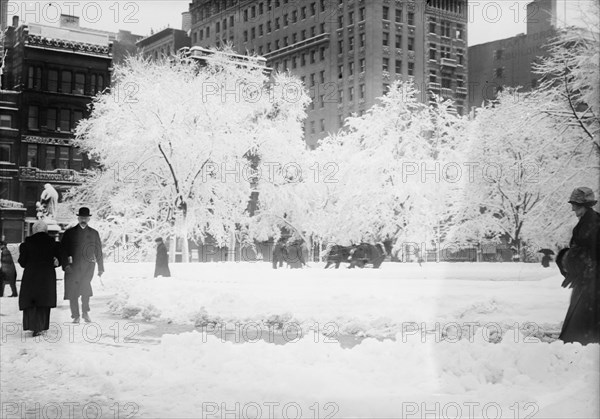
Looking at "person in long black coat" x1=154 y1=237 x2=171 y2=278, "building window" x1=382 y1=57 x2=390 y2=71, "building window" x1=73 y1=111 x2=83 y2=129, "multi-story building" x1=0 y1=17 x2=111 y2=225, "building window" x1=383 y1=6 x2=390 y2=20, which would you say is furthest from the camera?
"building window" x1=382 y1=57 x2=390 y2=71

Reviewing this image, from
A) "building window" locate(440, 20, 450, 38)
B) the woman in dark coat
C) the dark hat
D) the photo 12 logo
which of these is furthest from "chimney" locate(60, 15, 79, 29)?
"building window" locate(440, 20, 450, 38)

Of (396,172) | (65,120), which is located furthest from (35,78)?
(396,172)

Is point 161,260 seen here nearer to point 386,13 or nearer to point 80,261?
point 80,261

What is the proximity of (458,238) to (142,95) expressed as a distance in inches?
211

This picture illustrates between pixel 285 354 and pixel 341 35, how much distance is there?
4.64m

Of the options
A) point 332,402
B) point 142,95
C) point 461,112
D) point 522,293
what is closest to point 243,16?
point 142,95

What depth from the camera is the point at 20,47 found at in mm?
8281

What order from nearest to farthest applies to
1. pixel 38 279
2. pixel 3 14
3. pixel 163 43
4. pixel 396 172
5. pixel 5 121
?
pixel 38 279 < pixel 5 121 < pixel 3 14 < pixel 163 43 < pixel 396 172

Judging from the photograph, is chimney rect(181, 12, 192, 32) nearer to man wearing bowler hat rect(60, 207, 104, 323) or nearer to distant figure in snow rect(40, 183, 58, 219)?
distant figure in snow rect(40, 183, 58, 219)

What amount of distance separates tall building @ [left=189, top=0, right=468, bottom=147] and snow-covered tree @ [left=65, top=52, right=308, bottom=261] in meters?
0.41

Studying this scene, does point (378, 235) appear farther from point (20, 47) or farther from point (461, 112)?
point (20, 47)

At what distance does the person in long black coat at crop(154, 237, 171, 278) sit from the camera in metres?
8.92

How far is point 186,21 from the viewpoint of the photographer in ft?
31.2

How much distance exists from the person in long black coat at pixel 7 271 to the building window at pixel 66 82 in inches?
73.9
